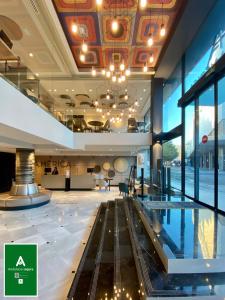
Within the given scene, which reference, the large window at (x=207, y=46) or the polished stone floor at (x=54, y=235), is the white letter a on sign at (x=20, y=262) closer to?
the polished stone floor at (x=54, y=235)

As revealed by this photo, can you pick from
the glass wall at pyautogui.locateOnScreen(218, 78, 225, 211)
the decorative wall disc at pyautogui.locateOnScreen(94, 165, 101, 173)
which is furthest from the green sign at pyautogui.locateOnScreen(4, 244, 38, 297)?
the decorative wall disc at pyautogui.locateOnScreen(94, 165, 101, 173)

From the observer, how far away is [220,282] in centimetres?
254

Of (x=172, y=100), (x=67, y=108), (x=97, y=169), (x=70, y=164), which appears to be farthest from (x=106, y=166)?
(x=172, y=100)

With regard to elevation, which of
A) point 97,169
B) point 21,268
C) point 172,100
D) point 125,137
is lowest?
point 21,268

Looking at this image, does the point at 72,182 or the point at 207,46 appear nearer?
the point at 207,46

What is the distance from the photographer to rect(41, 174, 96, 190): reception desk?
13.7m

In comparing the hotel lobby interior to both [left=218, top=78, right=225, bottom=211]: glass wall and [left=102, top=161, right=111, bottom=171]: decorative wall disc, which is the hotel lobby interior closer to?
[left=218, top=78, right=225, bottom=211]: glass wall

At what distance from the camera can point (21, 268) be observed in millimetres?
1632

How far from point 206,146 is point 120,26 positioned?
4721 mm

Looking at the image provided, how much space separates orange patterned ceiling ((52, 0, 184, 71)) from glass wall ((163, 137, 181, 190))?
12.5 feet

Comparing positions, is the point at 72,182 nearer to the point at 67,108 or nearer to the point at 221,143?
the point at 67,108

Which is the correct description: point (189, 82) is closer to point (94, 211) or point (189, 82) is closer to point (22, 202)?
point (94, 211)

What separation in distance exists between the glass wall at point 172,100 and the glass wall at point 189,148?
100 centimetres

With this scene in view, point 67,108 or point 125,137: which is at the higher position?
point 67,108
